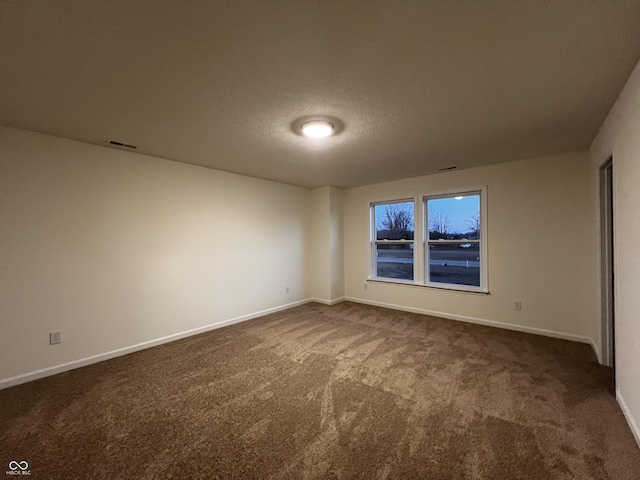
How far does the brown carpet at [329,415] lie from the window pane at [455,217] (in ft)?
5.76

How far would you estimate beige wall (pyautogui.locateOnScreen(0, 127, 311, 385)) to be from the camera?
8.43 ft

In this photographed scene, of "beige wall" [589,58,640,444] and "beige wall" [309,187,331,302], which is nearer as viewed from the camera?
Answer: "beige wall" [589,58,640,444]

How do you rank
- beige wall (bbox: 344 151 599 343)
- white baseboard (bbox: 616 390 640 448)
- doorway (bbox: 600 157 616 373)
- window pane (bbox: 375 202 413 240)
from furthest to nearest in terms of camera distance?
window pane (bbox: 375 202 413 240) → beige wall (bbox: 344 151 599 343) → doorway (bbox: 600 157 616 373) → white baseboard (bbox: 616 390 640 448)

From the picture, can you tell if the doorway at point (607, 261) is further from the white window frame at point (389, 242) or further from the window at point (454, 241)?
the white window frame at point (389, 242)

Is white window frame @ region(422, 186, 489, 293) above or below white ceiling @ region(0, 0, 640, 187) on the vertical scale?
below

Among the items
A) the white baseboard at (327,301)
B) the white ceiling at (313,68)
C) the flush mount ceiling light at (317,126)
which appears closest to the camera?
the white ceiling at (313,68)

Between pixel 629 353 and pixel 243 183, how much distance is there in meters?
4.59

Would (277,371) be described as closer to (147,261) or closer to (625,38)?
(147,261)

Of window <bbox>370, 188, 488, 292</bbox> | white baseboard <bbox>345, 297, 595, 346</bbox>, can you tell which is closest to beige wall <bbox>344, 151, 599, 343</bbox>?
white baseboard <bbox>345, 297, 595, 346</bbox>

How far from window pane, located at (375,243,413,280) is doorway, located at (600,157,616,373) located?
2.49 metres

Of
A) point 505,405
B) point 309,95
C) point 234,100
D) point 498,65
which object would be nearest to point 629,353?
point 505,405

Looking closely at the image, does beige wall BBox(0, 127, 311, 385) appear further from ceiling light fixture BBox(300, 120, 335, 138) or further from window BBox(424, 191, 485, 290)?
window BBox(424, 191, 485, 290)

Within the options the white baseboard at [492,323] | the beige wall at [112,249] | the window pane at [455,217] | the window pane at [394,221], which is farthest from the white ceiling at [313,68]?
the white baseboard at [492,323]

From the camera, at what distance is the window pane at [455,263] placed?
4270 millimetres
